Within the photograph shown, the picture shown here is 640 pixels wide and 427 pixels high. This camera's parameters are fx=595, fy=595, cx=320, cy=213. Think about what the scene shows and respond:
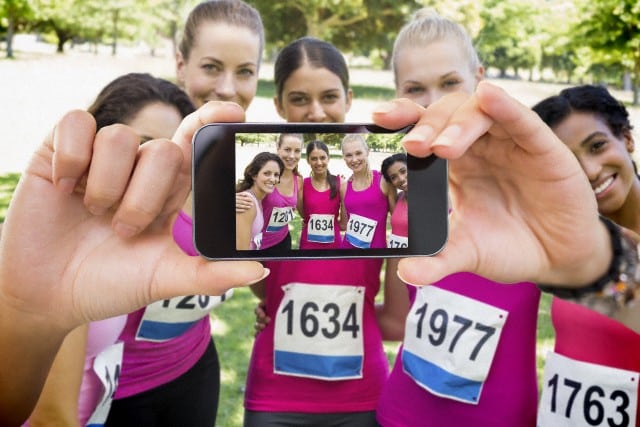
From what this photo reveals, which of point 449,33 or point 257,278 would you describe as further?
point 449,33

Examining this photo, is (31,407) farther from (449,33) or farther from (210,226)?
(449,33)

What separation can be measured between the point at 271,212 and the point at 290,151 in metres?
0.16

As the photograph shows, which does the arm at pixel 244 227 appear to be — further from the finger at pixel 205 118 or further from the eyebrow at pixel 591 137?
the eyebrow at pixel 591 137

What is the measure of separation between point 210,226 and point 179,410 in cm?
167

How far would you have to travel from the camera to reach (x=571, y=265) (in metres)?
1.50

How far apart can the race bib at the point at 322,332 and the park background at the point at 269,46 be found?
1717mm

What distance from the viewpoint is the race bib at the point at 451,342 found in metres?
2.32

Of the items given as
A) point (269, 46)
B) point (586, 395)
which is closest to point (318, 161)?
point (586, 395)

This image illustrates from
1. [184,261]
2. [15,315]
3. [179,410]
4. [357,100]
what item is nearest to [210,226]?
[184,261]

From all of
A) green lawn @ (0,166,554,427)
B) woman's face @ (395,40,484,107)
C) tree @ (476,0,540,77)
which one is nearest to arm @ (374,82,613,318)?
woman's face @ (395,40,484,107)

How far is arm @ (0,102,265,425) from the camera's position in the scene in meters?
1.26

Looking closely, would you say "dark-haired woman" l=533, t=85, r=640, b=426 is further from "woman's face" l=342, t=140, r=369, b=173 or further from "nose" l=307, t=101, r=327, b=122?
"woman's face" l=342, t=140, r=369, b=173

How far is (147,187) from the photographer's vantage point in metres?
1.27

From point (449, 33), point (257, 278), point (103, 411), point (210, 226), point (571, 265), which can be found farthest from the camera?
point (449, 33)
